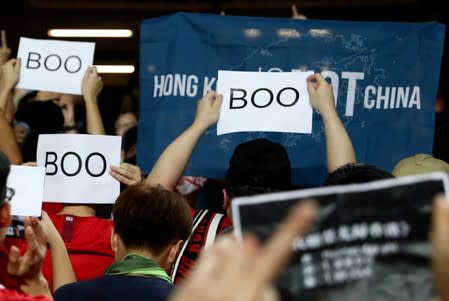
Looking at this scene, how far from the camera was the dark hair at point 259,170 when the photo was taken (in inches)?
133

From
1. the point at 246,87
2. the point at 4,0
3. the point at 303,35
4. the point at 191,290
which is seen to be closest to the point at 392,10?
the point at 4,0

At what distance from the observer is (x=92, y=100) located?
14.6 ft

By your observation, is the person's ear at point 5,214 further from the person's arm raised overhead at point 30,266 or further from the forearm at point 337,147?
the forearm at point 337,147

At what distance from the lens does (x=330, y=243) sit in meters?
1.87

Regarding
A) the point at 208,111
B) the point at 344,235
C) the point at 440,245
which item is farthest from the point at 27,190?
the point at 440,245

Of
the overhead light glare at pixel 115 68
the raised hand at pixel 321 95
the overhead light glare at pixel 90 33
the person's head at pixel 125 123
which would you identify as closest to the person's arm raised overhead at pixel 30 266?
the raised hand at pixel 321 95

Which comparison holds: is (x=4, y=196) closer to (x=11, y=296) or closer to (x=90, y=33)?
(x=11, y=296)

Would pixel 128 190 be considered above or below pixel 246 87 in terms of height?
below

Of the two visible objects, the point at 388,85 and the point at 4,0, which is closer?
the point at 388,85

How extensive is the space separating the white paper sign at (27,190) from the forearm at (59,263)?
0.46ft

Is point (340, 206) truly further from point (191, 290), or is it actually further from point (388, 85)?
point (388, 85)

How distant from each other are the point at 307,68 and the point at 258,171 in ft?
4.79

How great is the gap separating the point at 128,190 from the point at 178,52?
1794mm

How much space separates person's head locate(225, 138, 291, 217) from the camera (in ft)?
11.1
